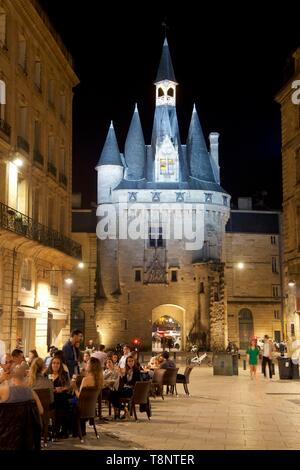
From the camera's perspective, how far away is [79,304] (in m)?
54.1

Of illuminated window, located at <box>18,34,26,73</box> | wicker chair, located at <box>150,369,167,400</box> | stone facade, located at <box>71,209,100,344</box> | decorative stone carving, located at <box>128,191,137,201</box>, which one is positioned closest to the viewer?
wicker chair, located at <box>150,369,167,400</box>

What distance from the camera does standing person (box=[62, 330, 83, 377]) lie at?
12914mm

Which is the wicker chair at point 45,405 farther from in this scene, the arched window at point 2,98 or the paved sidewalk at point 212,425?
the arched window at point 2,98

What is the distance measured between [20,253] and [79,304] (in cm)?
2953

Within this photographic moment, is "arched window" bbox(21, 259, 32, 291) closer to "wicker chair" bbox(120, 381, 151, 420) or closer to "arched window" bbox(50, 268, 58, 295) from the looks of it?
"arched window" bbox(50, 268, 58, 295)

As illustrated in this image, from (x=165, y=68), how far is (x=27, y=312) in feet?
121

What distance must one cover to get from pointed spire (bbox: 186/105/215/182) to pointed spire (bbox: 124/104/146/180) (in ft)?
13.5

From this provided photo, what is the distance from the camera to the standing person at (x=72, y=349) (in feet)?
42.4

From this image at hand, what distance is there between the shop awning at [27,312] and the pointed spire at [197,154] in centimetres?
3152

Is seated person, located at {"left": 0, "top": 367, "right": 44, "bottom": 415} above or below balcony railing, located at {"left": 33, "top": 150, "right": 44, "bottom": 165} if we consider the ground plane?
below

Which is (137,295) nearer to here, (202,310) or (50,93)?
(202,310)

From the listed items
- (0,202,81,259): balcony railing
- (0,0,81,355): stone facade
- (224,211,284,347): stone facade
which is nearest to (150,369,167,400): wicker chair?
(0,0,81,355): stone facade
